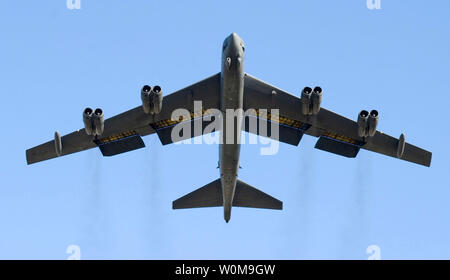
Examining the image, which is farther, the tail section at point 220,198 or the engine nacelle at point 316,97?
the tail section at point 220,198

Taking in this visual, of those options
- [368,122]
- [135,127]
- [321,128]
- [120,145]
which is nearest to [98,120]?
[135,127]

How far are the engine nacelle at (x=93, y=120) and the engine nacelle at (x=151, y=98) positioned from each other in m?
2.51

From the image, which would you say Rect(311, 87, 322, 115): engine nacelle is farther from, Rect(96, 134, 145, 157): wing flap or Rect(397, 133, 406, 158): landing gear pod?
Rect(96, 134, 145, 157): wing flap

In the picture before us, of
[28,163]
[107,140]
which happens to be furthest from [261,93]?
[28,163]

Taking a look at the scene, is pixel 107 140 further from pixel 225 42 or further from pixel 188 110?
pixel 225 42

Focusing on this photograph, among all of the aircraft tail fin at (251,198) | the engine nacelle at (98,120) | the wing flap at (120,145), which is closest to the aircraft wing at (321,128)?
the aircraft tail fin at (251,198)

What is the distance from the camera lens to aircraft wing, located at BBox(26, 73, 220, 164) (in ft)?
142

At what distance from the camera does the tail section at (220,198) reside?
4456 centimetres

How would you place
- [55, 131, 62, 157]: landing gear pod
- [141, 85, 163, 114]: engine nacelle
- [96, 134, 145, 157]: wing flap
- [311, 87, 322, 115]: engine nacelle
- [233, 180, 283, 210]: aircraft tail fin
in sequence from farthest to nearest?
1. [96, 134, 145, 157]: wing flap
2. [233, 180, 283, 210]: aircraft tail fin
3. [55, 131, 62, 157]: landing gear pod
4. [311, 87, 322, 115]: engine nacelle
5. [141, 85, 163, 114]: engine nacelle

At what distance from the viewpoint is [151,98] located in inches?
1582

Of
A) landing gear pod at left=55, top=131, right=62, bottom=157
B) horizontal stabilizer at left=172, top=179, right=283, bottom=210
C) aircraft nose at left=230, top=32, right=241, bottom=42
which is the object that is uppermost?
aircraft nose at left=230, top=32, right=241, bottom=42

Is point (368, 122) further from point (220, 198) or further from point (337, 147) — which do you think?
point (220, 198)

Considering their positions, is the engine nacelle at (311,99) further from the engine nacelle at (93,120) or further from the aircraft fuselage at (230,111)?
the engine nacelle at (93,120)

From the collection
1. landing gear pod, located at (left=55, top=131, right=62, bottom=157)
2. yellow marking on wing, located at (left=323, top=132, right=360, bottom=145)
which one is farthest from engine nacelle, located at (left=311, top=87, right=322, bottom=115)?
landing gear pod, located at (left=55, top=131, right=62, bottom=157)
